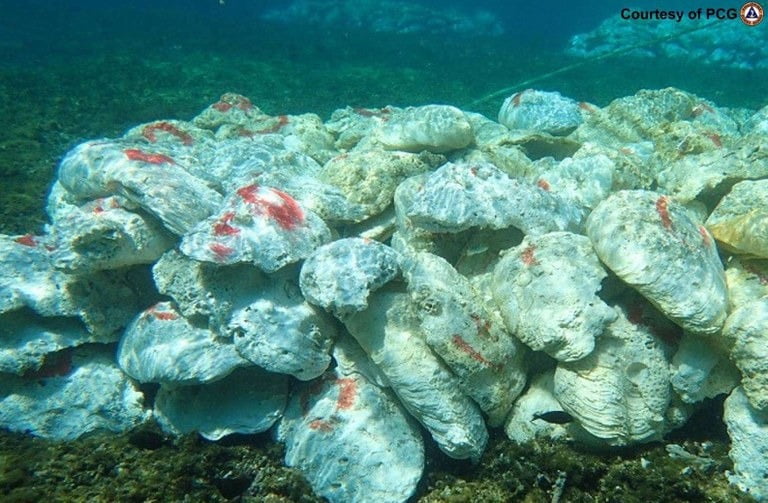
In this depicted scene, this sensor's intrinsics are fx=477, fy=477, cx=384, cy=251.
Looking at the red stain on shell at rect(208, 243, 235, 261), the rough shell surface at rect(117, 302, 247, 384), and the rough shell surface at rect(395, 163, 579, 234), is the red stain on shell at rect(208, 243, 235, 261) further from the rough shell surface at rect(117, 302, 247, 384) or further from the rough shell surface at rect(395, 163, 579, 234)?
the rough shell surface at rect(395, 163, 579, 234)

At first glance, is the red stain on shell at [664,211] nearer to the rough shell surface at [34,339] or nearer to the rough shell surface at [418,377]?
the rough shell surface at [418,377]

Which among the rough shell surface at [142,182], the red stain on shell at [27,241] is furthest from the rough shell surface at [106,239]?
the red stain on shell at [27,241]

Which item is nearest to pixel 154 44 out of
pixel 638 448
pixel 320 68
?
pixel 320 68

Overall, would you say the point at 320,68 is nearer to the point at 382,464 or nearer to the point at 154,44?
the point at 154,44

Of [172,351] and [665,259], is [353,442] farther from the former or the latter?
[665,259]

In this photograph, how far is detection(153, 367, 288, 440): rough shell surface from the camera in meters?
3.70

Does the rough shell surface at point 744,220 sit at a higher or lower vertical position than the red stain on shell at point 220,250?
lower

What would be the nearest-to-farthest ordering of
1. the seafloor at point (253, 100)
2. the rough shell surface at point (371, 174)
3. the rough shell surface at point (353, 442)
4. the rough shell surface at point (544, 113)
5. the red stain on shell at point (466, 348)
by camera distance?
the seafloor at point (253, 100) → the red stain on shell at point (466, 348) → the rough shell surface at point (353, 442) → the rough shell surface at point (371, 174) → the rough shell surface at point (544, 113)

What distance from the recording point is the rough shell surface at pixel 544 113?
6.68 m

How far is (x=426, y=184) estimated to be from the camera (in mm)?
3916

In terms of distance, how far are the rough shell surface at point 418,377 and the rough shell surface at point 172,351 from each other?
3.36 feet

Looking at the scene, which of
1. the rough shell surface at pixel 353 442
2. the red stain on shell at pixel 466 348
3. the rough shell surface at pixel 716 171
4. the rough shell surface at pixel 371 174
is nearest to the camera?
the red stain on shell at pixel 466 348

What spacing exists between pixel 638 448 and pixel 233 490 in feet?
9.31

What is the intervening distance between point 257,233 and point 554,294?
2.17 meters
